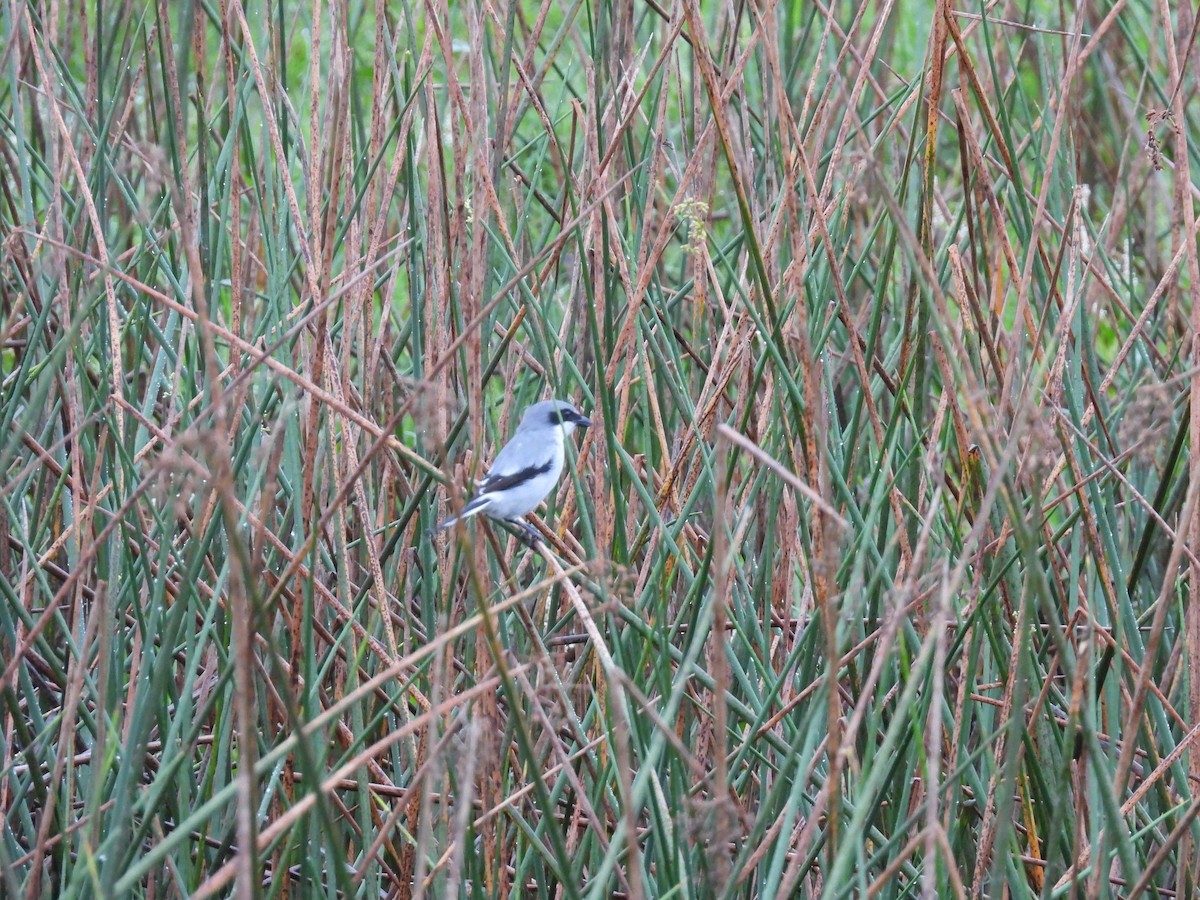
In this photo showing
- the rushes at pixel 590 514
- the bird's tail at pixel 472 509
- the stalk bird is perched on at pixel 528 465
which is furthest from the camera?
the stalk bird is perched on at pixel 528 465

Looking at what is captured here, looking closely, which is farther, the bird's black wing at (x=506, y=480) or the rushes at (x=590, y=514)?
the bird's black wing at (x=506, y=480)

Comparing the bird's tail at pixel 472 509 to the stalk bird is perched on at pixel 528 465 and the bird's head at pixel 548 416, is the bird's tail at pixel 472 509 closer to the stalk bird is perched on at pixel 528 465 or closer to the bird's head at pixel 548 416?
the stalk bird is perched on at pixel 528 465

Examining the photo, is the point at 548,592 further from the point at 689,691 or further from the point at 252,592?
the point at 252,592

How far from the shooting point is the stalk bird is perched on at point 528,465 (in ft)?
7.97

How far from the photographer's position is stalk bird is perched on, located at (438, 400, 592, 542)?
243 cm

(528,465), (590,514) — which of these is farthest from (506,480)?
(590,514)

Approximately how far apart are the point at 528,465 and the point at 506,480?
2.1 inches

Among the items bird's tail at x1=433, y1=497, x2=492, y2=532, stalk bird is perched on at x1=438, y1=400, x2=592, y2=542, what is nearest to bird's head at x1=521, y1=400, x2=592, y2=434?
stalk bird is perched on at x1=438, y1=400, x2=592, y2=542

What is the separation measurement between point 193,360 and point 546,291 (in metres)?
0.73

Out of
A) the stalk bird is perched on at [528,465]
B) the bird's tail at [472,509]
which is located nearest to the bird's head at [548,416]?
the stalk bird is perched on at [528,465]

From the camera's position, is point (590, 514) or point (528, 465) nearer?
point (590, 514)

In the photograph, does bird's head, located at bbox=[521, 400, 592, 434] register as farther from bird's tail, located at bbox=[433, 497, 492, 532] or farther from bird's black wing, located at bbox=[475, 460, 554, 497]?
bird's tail, located at bbox=[433, 497, 492, 532]

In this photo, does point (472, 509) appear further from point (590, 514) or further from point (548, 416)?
point (548, 416)

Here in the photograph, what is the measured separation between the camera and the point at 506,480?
247 cm
